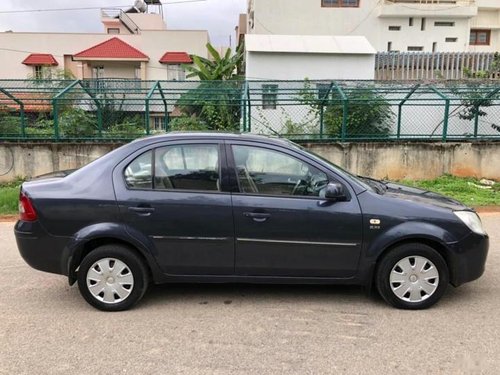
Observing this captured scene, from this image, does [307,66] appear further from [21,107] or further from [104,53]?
[104,53]

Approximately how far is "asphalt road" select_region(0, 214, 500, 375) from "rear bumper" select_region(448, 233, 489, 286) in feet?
0.96

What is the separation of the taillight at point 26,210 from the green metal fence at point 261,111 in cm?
782

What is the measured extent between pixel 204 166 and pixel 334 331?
70.5 inches

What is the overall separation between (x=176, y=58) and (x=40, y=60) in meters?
10.9

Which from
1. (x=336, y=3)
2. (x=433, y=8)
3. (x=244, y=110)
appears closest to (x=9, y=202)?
(x=244, y=110)

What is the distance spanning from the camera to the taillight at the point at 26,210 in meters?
4.45

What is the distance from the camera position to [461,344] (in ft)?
12.6

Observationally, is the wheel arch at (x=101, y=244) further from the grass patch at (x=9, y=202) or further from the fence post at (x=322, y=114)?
the fence post at (x=322, y=114)

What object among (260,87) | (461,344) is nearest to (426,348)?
(461,344)

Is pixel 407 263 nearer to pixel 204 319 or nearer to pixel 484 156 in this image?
pixel 204 319

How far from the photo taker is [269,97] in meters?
13.2

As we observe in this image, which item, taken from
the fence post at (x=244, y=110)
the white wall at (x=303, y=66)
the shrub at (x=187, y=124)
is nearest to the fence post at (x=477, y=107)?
the fence post at (x=244, y=110)

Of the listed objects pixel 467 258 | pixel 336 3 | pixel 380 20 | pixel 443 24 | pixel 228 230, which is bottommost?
pixel 467 258

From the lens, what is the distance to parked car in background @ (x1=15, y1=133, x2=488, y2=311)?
4.41 metres
